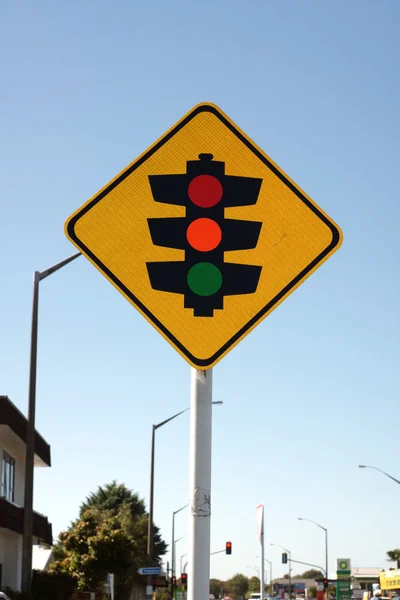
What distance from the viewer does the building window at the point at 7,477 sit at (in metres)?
37.1

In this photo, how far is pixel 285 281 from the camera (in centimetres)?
393

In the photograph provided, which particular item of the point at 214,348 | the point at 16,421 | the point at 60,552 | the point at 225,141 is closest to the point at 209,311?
the point at 214,348

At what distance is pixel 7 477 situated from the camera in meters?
38.2

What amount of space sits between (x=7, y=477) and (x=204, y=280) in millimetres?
35898

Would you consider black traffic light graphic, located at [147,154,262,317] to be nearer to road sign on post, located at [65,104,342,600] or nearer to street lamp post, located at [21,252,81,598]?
road sign on post, located at [65,104,342,600]

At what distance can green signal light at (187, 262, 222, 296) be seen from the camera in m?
3.93

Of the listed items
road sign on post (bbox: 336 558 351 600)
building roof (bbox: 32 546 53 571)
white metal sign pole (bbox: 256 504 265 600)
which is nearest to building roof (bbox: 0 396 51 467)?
white metal sign pole (bbox: 256 504 265 600)

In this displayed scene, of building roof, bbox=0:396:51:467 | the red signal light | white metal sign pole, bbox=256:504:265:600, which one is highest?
building roof, bbox=0:396:51:467

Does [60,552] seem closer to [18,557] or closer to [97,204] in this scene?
[18,557]

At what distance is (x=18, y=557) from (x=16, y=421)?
9.02 meters

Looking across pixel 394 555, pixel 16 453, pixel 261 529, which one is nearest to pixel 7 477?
pixel 16 453

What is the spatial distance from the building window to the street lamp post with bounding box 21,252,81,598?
1287 centimetres

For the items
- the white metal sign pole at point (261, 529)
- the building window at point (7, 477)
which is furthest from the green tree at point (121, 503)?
the white metal sign pole at point (261, 529)

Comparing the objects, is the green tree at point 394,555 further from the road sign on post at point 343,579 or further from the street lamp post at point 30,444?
the street lamp post at point 30,444
